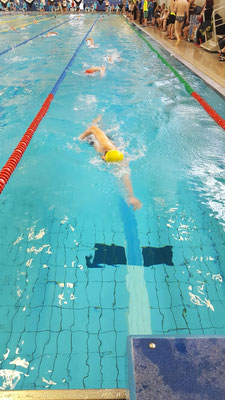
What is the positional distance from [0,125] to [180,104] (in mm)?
3447

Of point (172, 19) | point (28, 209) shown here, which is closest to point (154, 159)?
point (28, 209)

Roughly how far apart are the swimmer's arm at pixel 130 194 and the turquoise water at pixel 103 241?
6cm

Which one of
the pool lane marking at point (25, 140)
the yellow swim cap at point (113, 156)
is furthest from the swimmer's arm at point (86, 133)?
the yellow swim cap at point (113, 156)

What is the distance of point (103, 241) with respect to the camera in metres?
2.54

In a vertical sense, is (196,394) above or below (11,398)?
above

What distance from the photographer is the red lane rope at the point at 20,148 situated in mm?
2681

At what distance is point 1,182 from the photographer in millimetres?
2531

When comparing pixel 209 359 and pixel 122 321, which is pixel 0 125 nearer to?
pixel 122 321

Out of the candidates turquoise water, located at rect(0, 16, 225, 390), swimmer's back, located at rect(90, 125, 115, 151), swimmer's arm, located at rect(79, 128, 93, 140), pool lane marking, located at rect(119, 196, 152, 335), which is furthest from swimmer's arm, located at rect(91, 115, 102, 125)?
pool lane marking, located at rect(119, 196, 152, 335)

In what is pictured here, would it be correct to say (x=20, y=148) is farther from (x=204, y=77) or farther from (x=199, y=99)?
(x=204, y=77)

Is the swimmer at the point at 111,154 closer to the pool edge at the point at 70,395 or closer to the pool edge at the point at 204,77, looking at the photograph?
the pool edge at the point at 70,395

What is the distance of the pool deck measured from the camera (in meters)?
5.91

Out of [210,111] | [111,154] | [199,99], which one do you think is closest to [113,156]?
[111,154]

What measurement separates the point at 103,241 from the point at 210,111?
11.9 ft
